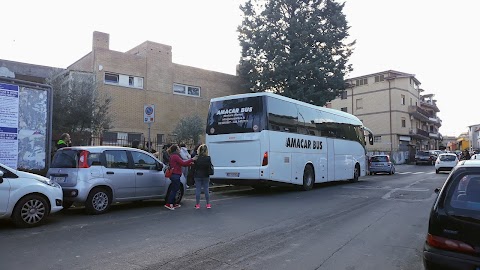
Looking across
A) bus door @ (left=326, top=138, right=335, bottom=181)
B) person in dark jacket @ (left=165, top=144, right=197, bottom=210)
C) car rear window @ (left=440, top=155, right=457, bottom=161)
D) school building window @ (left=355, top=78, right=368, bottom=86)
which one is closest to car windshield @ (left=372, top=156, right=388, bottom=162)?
car rear window @ (left=440, top=155, right=457, bottom=161)

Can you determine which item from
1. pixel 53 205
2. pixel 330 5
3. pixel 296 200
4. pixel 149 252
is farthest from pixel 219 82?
pixel 149 252

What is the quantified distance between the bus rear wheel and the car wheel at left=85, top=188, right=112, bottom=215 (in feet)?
26.5

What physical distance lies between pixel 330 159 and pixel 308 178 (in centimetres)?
212

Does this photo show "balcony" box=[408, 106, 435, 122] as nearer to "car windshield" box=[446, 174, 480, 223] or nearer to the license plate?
the license plate

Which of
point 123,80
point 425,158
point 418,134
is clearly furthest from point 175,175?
point 418,134

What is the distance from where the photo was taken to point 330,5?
94.9 ft

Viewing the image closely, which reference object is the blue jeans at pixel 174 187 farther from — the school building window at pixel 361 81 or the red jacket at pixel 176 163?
the school building window at pixel 361 81

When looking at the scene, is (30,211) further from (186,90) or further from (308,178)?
(186,90)

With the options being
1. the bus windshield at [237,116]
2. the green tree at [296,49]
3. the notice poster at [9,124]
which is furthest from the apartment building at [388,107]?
the notice poster at [9,124]

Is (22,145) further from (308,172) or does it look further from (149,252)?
(308,172)

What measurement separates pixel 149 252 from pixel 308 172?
10378mm

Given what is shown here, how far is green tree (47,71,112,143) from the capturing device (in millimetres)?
15445

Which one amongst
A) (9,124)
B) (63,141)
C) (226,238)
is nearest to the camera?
(226,238)

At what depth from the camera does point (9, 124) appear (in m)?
9.94
